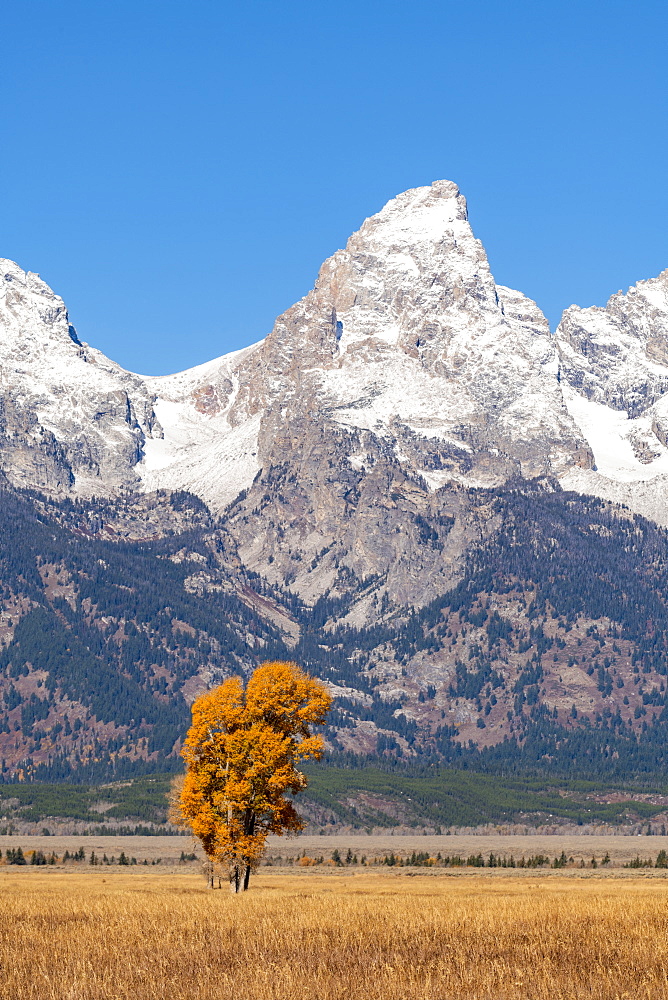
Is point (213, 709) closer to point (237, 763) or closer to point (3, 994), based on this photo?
point (237, 763)

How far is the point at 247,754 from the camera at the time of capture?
97.9 meters

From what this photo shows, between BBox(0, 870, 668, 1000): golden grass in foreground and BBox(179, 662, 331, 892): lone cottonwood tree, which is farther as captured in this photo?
BBox(179, 662, 331, 892): lone cottonwood tree

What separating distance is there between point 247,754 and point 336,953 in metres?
49.6

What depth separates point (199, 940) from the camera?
2037 inches

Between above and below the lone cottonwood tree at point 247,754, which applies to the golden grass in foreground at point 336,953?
below

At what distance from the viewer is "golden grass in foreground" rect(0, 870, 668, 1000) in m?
41.6

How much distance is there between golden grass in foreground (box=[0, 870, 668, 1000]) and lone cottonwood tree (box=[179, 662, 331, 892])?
31.6 m

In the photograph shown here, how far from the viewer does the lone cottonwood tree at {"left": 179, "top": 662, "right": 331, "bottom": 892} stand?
9731 centimetres

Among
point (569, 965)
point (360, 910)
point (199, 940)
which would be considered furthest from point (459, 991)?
point (360, 910)

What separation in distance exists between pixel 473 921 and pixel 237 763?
42.6 meters

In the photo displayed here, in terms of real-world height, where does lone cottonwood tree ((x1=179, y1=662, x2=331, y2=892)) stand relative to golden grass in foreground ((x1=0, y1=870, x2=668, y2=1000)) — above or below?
above

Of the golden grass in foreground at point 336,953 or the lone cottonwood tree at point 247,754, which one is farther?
the lone cottonwood tree at point 247,754

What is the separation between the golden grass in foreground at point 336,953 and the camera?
41.6 meters

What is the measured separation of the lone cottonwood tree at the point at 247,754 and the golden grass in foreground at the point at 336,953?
1242 inches
